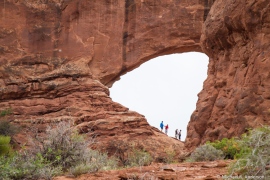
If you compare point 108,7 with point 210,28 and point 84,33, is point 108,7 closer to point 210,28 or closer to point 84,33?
point 84,33

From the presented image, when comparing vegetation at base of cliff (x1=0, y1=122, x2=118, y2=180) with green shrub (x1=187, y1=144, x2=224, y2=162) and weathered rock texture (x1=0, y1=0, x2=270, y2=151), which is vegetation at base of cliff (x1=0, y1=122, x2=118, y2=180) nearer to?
green shrub (x1=187, y1=144, x2=224, y2=162)

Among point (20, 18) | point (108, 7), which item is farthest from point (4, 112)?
point (108, 7)

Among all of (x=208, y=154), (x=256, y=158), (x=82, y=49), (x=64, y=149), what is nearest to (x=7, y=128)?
(x=82, y=49)

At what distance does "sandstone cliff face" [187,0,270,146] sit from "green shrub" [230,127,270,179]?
4.84m

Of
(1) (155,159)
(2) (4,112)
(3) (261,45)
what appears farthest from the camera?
(2) (4,112)

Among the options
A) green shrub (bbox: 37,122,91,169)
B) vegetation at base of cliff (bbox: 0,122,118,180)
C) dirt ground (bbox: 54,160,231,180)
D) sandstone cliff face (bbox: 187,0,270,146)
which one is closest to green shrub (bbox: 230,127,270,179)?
dirt ground (bbox: 54,160,231,180)

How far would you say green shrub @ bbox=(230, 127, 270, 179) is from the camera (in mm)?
4070

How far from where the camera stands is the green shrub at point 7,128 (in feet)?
58.4

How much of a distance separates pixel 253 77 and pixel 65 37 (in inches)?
544

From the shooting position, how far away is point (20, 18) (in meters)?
21.4

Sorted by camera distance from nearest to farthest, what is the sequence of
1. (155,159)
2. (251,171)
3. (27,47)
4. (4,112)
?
(251,171) → (155,159) → (4,112) → (27,47)

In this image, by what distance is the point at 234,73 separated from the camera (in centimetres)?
1078

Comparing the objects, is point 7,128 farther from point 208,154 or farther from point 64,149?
point 208,154

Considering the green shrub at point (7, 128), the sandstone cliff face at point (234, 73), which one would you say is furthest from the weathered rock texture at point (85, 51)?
the sandstone cliff face at point (234, 73)
